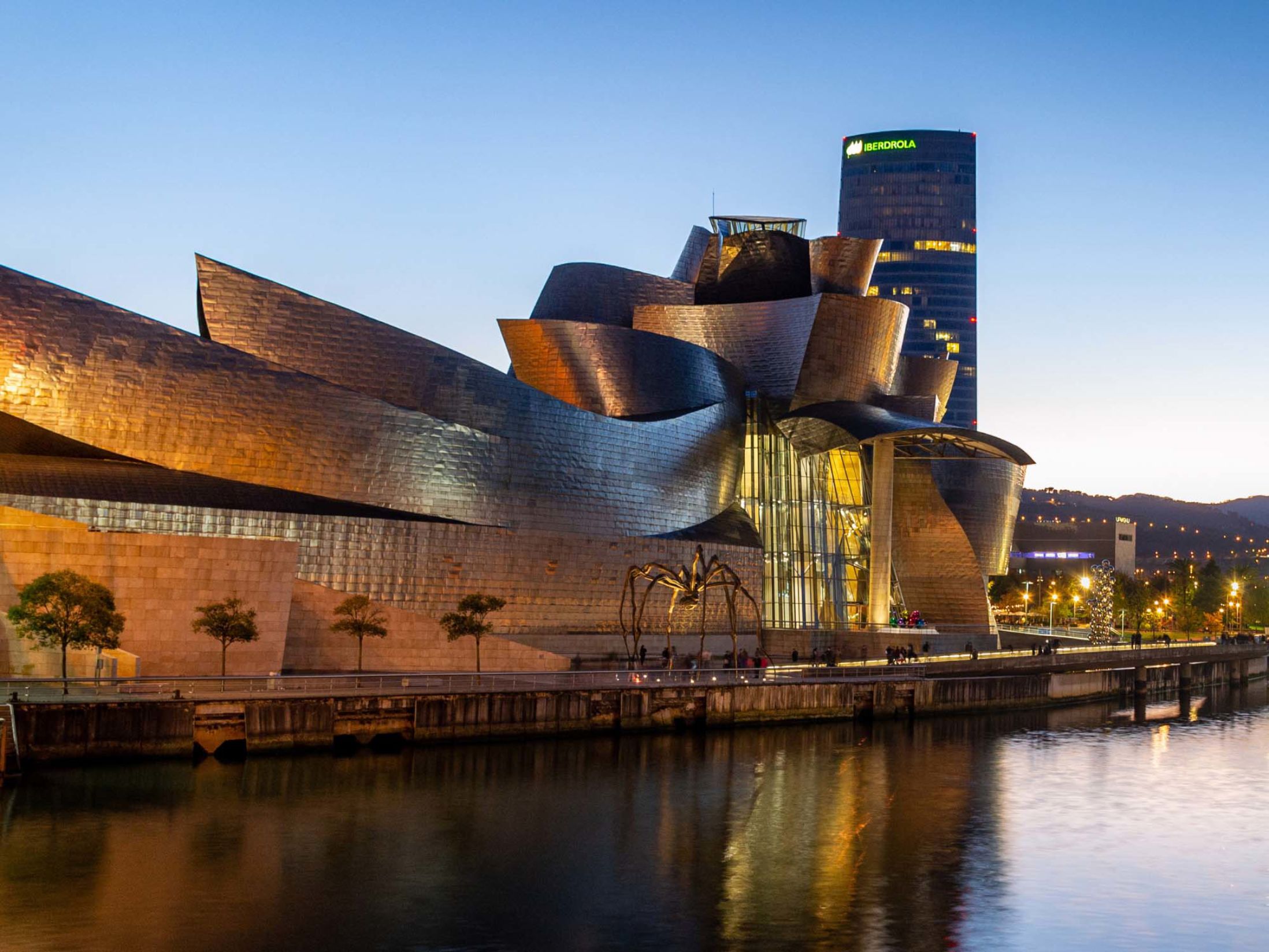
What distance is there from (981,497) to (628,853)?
46.6m

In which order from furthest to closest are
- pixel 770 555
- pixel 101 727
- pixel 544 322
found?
1. pixel 770 555
2. pixel 544 322
3. pixel 101 727

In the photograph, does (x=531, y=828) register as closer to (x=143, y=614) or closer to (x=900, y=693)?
(x=143, y=614)

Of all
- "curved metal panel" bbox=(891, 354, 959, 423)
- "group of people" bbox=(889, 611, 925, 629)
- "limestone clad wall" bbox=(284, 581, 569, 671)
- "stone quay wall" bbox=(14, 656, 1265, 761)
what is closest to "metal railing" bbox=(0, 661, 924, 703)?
"stone quay wall" bbox=(14, 656, 1265, 761)

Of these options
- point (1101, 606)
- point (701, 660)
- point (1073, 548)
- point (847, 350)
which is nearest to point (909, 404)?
point (847, 350)

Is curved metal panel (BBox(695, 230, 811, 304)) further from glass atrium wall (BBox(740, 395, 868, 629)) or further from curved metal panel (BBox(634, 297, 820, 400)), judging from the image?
glass atrium wall (BBox(740, 395, 868, 629))

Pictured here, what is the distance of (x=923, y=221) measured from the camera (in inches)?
7111

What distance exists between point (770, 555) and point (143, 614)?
3058 cm

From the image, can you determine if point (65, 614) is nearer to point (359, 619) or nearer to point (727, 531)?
point (359, 619)

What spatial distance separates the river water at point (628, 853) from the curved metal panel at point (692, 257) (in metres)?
37.3

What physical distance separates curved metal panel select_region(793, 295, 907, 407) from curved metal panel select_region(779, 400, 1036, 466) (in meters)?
0.81

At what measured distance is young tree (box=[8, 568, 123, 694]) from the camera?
3156cm

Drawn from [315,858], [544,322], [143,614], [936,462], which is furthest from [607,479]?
[315,858]

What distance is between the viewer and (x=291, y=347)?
4419 centimetres

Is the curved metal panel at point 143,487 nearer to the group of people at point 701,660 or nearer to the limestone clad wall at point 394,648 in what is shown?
the limestone clad wall at point 394,648
